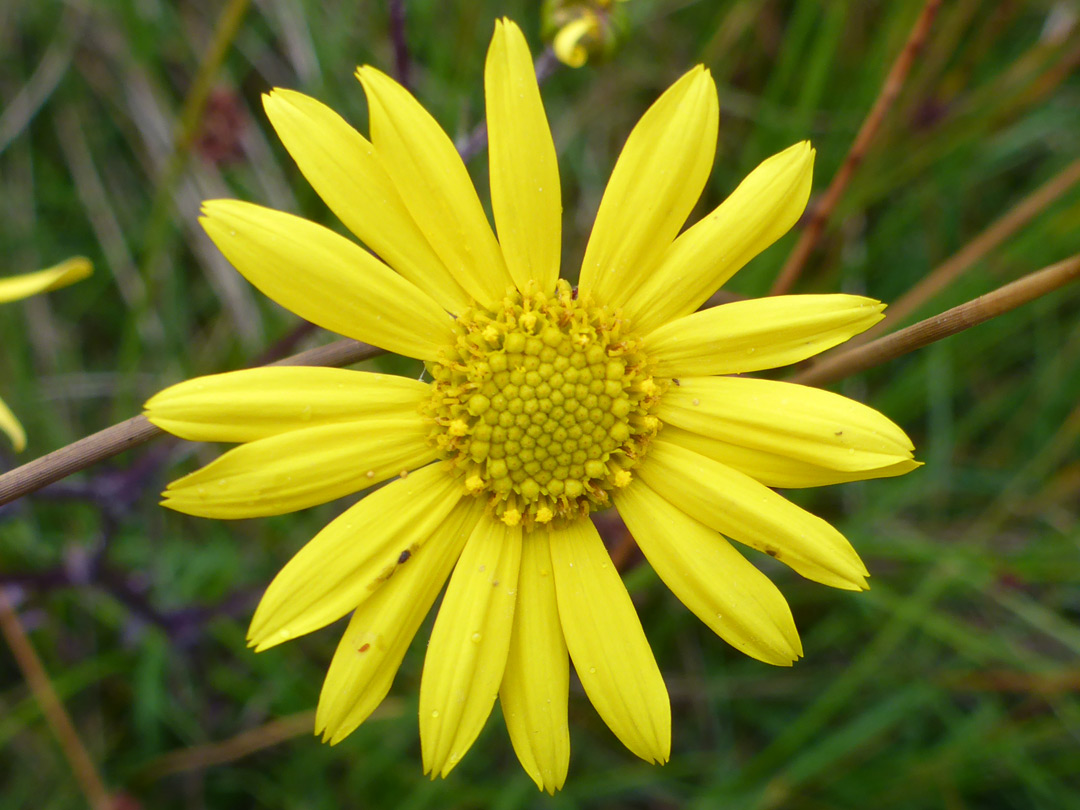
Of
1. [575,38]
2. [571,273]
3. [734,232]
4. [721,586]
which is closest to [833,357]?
[734,232]

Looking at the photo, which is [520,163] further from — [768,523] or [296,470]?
[768,523]

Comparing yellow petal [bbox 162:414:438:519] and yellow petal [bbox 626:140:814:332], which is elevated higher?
yellow petal [bbox 626:140:814:332]

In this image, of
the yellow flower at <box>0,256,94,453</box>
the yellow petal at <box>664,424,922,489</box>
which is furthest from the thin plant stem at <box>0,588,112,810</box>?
the yellow petal at <box>664,424,922,489</box>

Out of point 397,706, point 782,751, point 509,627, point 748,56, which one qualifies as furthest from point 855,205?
point 397,706

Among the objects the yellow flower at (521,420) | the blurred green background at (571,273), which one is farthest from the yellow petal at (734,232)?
the blurred green background at (571,273)

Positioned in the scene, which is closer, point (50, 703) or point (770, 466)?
point (770, 466)

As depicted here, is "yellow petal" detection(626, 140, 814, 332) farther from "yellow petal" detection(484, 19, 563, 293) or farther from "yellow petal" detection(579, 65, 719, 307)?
"yellow petal" detection(484, 19, 563, 293)
